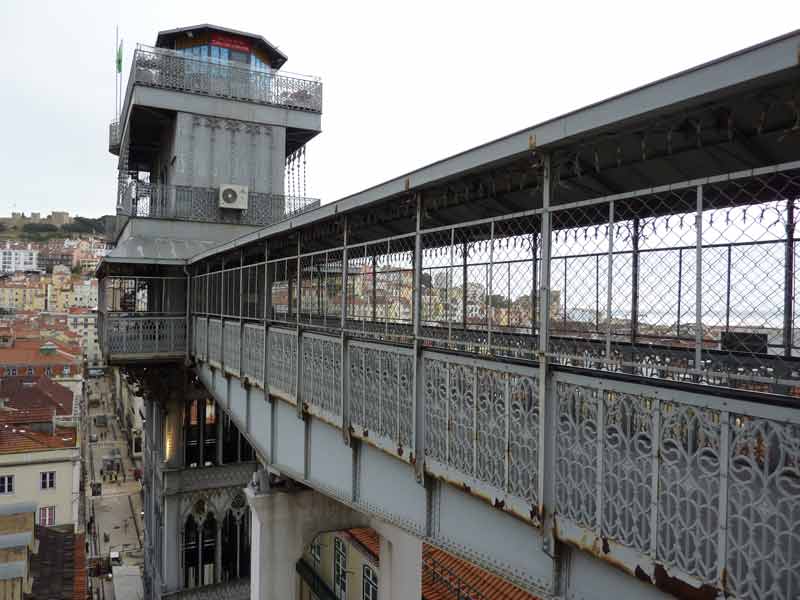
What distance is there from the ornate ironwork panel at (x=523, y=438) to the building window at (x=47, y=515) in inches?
1296

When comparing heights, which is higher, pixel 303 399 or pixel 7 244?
pixel 7 244

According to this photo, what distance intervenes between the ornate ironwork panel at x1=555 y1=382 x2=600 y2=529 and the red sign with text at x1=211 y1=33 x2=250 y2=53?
66.8 feet

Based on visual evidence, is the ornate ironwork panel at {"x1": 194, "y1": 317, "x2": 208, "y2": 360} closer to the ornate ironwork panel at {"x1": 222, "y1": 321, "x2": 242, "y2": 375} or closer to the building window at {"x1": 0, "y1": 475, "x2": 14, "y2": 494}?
the ornate ironwork panel at {"x1": 222, "y1": 321, "x2": 242, "y2": 375}

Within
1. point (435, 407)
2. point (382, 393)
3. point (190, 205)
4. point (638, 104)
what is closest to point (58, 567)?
point (190, 205)

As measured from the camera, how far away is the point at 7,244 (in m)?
196

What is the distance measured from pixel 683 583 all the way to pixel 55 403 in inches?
1658

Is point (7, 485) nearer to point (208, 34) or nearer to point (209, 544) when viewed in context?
point (209, 544)

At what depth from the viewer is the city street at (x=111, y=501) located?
34500 mm

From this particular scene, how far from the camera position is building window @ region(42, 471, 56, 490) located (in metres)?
30.1

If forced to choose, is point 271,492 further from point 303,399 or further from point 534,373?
point 534,373

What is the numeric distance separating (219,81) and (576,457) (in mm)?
18935

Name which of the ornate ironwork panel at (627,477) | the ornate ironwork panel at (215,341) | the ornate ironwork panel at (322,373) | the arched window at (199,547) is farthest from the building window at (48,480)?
the ornate ironwork panel at (627,477)

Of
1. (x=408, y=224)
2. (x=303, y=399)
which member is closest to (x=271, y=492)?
(x=303, y=399)

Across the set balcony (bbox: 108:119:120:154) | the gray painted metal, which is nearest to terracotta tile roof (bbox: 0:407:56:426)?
balcony (bbox: 108:119:120:154)
